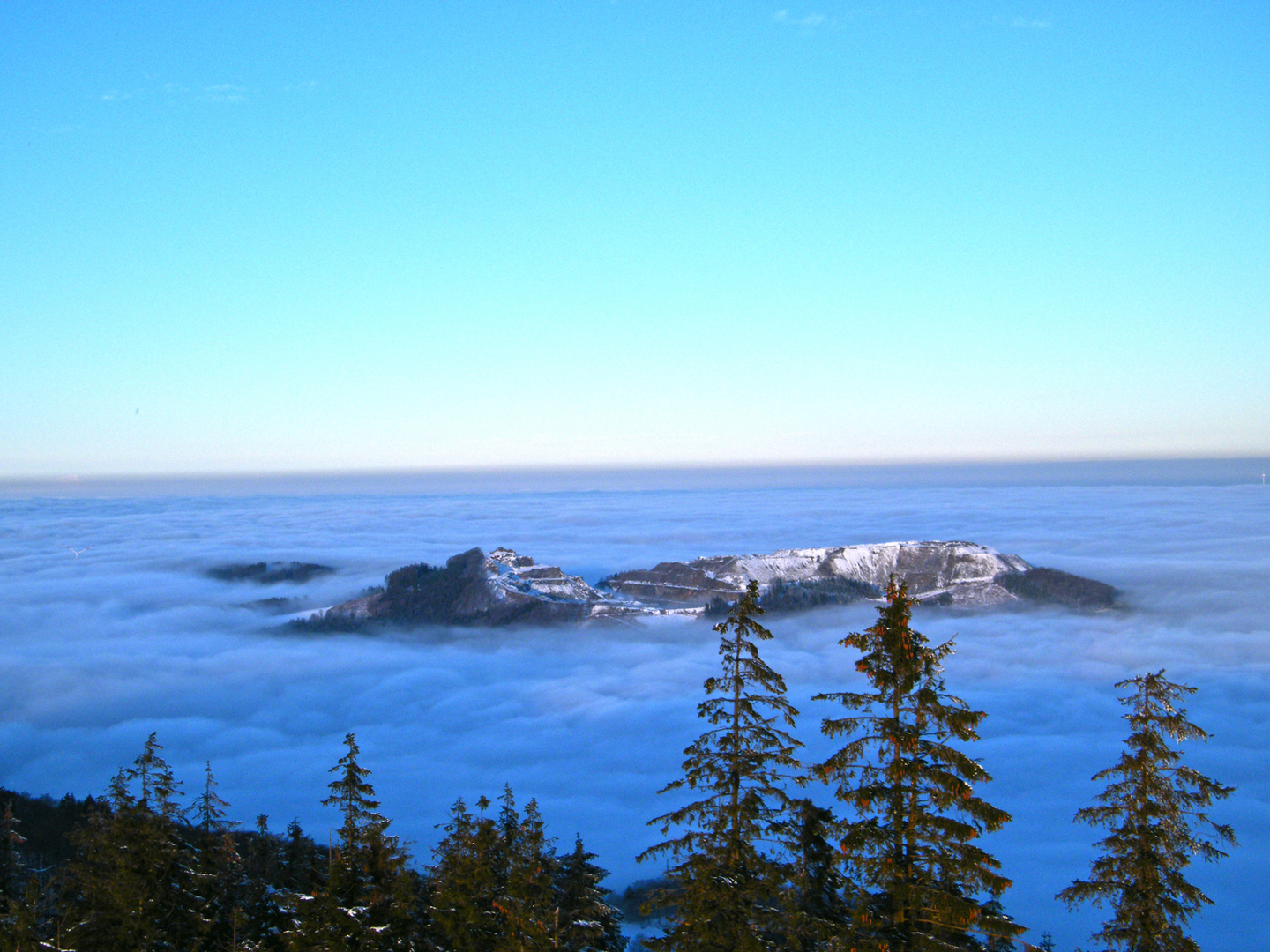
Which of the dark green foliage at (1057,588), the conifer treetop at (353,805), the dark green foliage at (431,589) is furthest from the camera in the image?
the dark green foliage at (1057,588)

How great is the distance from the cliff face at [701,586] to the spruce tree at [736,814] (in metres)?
127

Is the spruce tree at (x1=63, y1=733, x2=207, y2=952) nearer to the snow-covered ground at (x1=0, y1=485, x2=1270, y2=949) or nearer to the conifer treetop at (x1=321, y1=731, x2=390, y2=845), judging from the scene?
the conifer treetop at (x1=321, y1=731, x2=390, y2=845)

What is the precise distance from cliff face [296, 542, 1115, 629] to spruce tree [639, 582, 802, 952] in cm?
12741

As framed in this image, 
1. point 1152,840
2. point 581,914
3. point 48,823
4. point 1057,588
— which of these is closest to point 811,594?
point 1057,588

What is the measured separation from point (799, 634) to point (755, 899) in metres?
124

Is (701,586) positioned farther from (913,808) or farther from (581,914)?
(913,808)

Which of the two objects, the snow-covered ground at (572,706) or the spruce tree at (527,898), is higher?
the spruce tree at (527,898)

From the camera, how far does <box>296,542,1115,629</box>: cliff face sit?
14700 cm

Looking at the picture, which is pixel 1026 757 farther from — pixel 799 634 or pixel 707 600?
pixel 707 600

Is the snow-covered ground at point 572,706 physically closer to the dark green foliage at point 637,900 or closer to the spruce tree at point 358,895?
the dark green foliage at point 637,900

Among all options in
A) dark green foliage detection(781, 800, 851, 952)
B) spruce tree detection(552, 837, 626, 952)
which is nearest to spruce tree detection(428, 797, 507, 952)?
spruce tree detection(552, 837, 626, 952)

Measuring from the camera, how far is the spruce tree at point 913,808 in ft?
37.9

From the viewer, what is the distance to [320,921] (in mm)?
16516

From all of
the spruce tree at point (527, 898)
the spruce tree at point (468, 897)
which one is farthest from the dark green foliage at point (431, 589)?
the spruce tree at point (527, 898)
